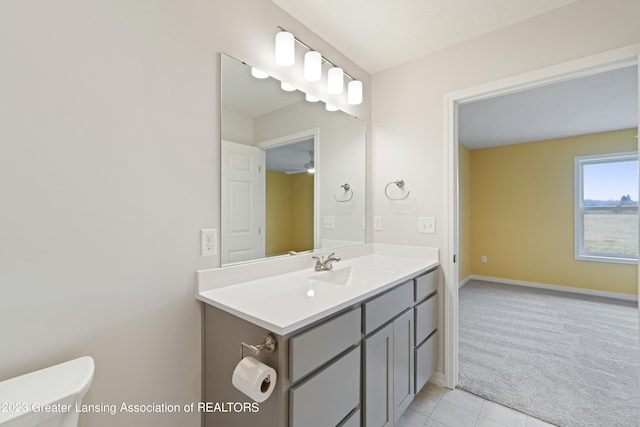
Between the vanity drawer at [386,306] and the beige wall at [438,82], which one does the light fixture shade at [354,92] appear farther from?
the vanity drawer at [386,306]

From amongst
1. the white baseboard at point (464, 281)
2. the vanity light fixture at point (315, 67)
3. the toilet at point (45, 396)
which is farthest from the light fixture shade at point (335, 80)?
the white baseboard at point (464, 281)

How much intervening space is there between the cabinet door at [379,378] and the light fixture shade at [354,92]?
1.56 metres

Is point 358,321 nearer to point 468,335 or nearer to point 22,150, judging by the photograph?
point 22,150

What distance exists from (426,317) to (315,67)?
174 cm

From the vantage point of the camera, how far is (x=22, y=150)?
85 cm

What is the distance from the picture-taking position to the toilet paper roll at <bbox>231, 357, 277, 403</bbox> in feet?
2.92

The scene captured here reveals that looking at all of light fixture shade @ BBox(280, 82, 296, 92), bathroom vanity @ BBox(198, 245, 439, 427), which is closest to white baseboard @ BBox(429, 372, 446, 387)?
bathroom vanity @ BBox(198, 245, 439, 427)

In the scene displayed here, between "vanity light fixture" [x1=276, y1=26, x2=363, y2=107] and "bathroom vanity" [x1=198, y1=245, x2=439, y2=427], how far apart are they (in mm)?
1128

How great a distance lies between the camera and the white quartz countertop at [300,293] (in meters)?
0.98

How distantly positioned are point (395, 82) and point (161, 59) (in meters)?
1.72

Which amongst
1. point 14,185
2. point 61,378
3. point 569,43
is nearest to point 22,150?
point 14,185

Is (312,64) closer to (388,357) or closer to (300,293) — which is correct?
(300,293)

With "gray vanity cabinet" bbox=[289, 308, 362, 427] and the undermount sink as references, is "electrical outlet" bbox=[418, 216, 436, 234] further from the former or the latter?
"gray vanity cabinet" bbox=[289, 308, 362, 427]

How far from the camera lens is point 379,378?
1357 millimetres
